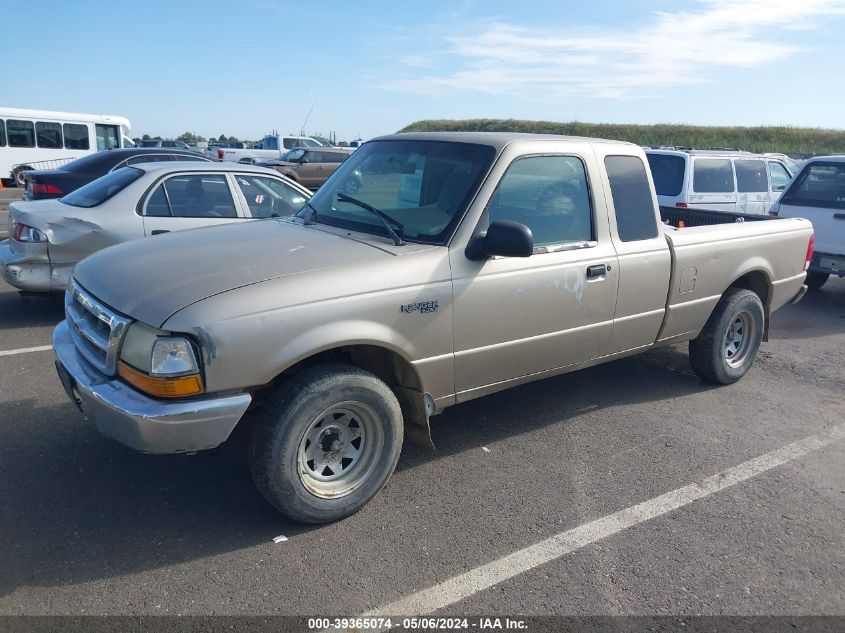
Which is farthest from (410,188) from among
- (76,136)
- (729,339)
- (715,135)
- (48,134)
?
(715,135)

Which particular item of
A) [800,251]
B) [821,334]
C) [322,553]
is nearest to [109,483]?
[322,553]

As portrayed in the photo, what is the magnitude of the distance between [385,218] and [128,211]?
3.98 m

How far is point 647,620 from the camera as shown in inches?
118

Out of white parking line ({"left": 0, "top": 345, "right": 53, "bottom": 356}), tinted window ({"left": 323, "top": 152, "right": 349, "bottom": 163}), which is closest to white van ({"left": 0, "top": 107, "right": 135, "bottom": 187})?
tinted window ({"left": 323, "top": 152, "right": 349, "bottom": 163})

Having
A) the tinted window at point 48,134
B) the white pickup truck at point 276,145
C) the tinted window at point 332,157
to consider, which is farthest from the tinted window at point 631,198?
the white pickup truck at point 276,145

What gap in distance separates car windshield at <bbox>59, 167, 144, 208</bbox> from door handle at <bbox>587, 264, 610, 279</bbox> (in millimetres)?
4980

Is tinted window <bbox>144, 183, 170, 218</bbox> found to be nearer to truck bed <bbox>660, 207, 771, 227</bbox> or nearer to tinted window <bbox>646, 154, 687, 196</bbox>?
truck bed <bbox>660, 207, 771, 227</bbox>

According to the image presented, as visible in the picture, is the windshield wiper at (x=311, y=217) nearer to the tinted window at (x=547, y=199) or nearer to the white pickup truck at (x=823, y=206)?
the tinted window at (x=547, y=199)

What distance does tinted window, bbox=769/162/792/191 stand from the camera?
1308cm

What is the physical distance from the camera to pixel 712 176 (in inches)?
454

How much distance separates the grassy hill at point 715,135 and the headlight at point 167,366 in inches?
1495

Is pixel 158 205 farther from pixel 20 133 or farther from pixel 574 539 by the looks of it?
pixel 20 133

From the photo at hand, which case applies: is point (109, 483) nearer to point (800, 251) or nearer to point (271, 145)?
point (800, 251)

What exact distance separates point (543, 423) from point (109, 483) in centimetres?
283
